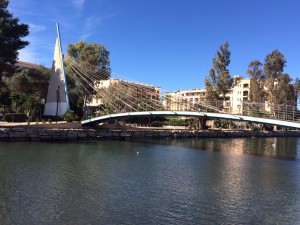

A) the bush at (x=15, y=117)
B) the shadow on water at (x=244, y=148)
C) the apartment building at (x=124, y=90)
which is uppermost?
the apartment building at (x=124, y=90)

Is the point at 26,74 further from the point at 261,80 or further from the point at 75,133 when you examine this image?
the point at 261,80

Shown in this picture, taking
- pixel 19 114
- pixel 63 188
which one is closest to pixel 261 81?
pixel 19 114

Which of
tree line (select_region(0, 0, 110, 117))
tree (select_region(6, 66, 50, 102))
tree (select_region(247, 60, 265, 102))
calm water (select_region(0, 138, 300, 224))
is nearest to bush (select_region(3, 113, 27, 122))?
tree line (select_region(0, 0, 110, 117))

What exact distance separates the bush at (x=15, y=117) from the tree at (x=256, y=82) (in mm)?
39414

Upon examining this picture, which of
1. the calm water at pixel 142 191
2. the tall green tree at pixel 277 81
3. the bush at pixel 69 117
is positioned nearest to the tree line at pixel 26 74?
the bush at pixel 69 117

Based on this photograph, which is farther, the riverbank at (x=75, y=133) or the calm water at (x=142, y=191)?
the riverbank at (x=75, y=133)

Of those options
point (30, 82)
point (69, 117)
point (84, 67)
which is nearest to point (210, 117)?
point (69, 117)

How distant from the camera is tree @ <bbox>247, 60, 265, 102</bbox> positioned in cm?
6256

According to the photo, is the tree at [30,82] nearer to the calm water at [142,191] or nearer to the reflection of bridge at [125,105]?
the reflection of bridge at [125,105]

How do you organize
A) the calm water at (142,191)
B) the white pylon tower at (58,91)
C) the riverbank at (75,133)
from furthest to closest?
the white pylon tower at (58,91), the riverbank at (75,133), the calm water at (142,191)

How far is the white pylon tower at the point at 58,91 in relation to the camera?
157 ft

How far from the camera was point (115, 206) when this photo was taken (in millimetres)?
12047

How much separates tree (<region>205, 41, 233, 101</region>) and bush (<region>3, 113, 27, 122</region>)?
30.0m

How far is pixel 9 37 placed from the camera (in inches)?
1377
